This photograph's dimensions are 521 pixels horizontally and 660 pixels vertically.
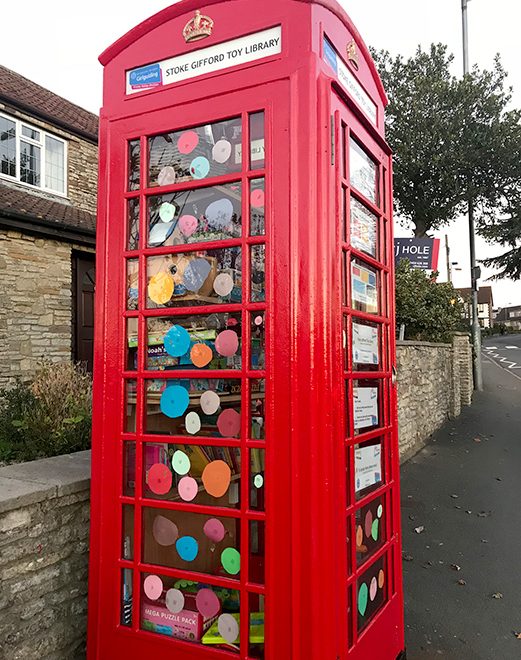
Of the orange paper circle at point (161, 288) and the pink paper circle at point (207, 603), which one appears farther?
the orange paper circle at point (161, 288)

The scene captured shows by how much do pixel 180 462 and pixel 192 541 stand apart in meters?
0.36

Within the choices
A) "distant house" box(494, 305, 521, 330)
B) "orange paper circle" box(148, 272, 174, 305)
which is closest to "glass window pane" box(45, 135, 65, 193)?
"orange paper circle" box(148, 272, 174, 305)

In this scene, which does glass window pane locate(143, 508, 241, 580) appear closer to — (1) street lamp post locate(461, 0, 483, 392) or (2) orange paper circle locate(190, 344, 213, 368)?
(2) orange paper circle locate(190, 344, 213, 368)

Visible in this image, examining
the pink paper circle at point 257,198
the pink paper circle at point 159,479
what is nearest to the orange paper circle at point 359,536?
the pink paper circle at point 159,479

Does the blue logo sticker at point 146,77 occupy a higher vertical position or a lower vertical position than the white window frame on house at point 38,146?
lower

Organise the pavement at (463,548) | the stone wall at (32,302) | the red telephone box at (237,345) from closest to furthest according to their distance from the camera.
→ the red telephone box at (237,345)
the pavement at (463,548)
the stone wall at (32,302)

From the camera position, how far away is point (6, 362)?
9.48 metres

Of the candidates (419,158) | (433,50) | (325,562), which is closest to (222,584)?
(325,562)

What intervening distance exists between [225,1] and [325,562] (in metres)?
2.42

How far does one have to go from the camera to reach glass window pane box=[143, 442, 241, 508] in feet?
7.48

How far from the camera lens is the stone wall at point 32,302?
9.58m

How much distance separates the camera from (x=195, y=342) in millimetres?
2393

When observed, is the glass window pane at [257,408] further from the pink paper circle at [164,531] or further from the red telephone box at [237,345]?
the pink paper circle at [164,531]

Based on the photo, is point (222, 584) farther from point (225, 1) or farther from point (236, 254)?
point (225, 1)
